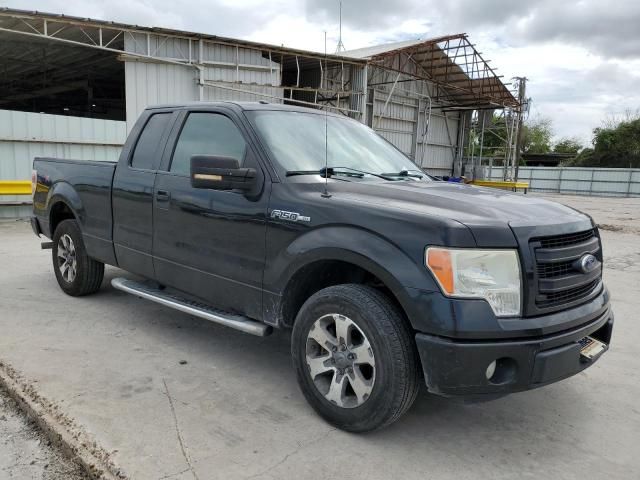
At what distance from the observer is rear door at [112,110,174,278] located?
4.21 m

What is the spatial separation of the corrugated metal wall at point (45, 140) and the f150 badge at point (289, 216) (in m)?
10.3

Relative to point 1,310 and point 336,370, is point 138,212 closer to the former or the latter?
point 1,310

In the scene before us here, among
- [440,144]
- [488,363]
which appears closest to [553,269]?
[488,363]

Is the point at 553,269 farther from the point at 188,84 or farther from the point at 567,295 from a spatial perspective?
the point at 188,84

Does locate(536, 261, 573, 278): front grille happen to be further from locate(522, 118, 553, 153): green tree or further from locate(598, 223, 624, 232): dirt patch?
locate(522, 118, 553, 153): green tree

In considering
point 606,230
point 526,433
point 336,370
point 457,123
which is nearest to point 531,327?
point 526,433

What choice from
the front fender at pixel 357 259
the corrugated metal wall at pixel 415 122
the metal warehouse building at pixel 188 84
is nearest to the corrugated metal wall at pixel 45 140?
the metal warehouse building at pixel 188 84

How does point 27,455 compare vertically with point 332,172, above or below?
below

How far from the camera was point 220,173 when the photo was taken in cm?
321

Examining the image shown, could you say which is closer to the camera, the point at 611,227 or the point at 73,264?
the point at 73,264

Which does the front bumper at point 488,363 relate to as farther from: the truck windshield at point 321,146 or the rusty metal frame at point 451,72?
the rusty metal frame at point 451,72

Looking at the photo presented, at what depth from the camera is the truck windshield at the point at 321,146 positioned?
3.52 metres

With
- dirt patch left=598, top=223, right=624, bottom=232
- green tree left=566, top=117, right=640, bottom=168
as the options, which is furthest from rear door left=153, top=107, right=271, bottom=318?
green tree left=566, top=117, right=640, bottom=168

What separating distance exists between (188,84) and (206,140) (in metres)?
11.7
